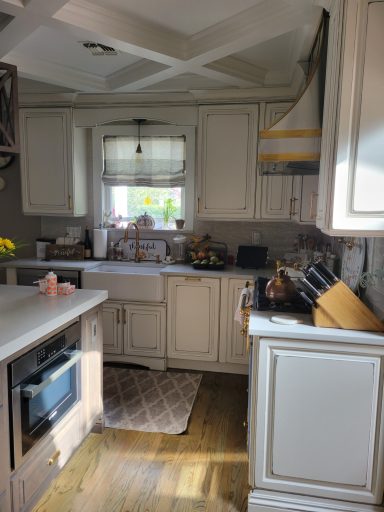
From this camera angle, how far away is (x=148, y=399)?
2.92 m

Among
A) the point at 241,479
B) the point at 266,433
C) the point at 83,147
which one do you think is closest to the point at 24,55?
the point at 83,147

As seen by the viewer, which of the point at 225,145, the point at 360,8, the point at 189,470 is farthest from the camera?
the point at 225,145

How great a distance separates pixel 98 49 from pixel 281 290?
2.09 metres

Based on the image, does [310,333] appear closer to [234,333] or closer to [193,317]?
[234,333]

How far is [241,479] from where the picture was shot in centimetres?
211

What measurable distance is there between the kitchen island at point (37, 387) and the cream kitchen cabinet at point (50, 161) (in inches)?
59.9

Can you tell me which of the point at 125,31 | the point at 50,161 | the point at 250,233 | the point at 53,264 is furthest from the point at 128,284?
the point at 125,31

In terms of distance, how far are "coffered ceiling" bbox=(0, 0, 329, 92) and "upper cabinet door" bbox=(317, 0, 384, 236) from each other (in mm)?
342

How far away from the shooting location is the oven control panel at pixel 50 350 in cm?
176

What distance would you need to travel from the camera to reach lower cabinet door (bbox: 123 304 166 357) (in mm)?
3391

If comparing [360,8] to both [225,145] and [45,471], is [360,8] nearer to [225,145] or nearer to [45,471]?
[225,145]

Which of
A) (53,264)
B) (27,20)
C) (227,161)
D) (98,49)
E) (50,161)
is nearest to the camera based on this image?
(27,20)

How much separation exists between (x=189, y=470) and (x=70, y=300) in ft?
3.77

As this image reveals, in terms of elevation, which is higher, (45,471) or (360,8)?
(360,8)
